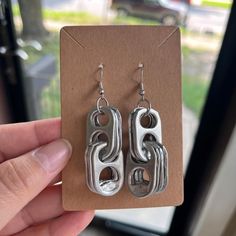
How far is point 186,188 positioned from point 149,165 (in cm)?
52

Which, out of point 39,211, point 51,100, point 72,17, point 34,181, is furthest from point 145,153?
point 51,100

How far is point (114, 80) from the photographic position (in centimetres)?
41

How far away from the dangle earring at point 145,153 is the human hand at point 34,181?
0.09 metres


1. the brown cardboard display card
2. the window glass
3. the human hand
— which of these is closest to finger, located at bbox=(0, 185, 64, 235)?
the human hand

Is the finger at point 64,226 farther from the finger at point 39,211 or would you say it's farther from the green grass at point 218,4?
the green grass at point 218,4

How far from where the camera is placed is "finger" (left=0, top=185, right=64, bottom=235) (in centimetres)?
53

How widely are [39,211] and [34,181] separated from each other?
158 millimetres

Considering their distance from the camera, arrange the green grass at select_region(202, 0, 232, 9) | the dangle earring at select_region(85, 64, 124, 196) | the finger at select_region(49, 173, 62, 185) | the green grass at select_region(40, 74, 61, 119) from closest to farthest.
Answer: the dangle earring at select_region(85, 64, 124, 196) < the finger at select_region(49, 173, 62, 185) < the green grass at select_region(202, 0, 232, 9) < the green grass at select_region(40, 74, 61, 119)

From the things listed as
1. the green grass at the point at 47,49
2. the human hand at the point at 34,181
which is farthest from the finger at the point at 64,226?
the green grass at the point at 47,49

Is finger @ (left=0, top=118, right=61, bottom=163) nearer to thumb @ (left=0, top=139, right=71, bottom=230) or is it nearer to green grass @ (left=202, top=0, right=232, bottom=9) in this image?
thumb @ (left=0, top=139, right=71, bottom=230)

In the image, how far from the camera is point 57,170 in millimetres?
430

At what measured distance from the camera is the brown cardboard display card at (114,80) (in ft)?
1.30

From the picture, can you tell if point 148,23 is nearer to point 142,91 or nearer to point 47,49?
point 47,49

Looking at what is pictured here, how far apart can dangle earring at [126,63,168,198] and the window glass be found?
391 millimetres
